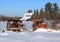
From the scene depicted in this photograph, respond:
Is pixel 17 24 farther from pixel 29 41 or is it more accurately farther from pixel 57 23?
pixel 29 41

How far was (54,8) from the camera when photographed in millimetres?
65250

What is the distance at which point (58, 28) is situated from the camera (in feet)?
64.9

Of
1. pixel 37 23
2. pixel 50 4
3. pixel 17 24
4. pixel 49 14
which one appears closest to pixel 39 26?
pixel 37 23

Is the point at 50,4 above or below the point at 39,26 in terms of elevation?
above

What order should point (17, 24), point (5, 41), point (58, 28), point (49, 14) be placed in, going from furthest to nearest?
point (49, 14) < point (17, 24) < point (58, 28) < point (5, 41)

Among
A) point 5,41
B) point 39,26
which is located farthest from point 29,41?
point 39,26

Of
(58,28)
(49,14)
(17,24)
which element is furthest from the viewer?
(49,14)

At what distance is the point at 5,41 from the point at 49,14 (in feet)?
180

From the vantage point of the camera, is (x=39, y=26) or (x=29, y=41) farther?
(x=39, y=26)

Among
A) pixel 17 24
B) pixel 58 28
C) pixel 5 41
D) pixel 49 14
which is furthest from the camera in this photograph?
pixel 49 14

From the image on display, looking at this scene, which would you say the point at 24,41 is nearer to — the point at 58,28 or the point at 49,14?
the point at 58,28

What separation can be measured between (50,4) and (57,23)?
47948 mm

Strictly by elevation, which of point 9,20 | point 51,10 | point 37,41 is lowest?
point 37,41

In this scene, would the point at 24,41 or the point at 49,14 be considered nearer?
the point at 24,41
